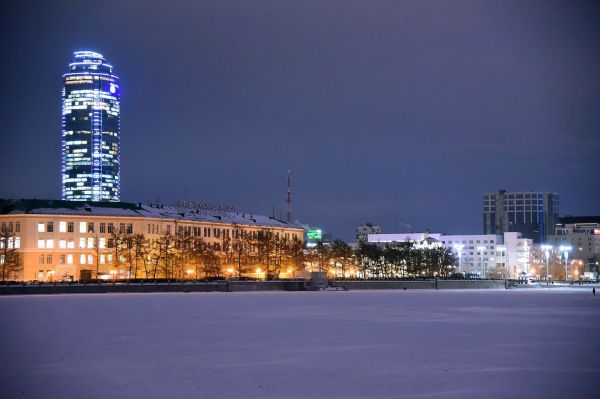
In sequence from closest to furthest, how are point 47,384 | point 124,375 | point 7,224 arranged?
1. point 47,384
2. point 124,375
3. point 7,224

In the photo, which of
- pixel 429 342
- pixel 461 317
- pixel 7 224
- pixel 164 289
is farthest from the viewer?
pixel 7 224

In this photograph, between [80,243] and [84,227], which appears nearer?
[80,243]

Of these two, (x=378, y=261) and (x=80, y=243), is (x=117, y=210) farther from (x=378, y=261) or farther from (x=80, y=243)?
(x=378, y=261)

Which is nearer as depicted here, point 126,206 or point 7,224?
point 7,224

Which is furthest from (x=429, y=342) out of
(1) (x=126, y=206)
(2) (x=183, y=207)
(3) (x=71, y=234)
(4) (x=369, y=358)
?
(2) (x=183, y=207)

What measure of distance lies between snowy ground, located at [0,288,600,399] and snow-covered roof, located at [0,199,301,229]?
3772 inches

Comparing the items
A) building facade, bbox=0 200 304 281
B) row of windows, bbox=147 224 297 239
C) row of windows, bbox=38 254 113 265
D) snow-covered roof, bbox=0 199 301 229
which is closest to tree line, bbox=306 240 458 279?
row of windows, bbox=147 224 297 239

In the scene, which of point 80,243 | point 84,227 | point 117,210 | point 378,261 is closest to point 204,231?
point 117,210

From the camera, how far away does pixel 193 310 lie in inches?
2263

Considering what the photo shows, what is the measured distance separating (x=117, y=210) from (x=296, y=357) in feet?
404

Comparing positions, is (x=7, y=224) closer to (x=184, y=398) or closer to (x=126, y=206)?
(x=126, y=206)

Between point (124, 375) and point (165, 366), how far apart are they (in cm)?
223

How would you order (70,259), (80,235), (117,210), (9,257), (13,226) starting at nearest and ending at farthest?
(9,257) < (13,226) < (70,259) < (80,235) < (117,210)

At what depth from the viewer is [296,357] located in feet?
96.2
